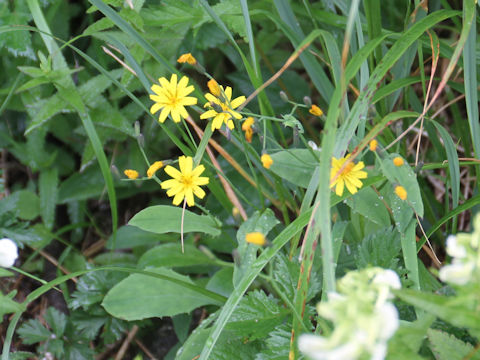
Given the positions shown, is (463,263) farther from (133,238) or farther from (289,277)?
(133,238)

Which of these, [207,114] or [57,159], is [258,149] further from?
[57,159]

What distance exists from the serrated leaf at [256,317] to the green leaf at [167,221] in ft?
0.74

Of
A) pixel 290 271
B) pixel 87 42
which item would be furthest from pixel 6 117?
pixel 290 271

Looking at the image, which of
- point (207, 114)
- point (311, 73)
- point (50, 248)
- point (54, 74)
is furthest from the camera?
point (50, 248)

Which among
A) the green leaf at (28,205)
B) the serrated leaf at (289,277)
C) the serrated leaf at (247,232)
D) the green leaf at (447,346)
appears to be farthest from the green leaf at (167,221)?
the green leaf at (28,205)

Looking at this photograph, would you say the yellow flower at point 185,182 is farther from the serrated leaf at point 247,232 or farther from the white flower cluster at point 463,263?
the white flower cluster at point 463,263

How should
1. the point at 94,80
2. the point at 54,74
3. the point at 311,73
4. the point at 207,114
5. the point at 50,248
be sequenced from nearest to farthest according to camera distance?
the point at 207,114, the point at 311,73, the point at 54,74, the point at 94,80, the point at 50,248

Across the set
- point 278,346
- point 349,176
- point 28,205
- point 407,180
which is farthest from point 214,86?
point 28,205

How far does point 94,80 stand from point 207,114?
686 millimetres

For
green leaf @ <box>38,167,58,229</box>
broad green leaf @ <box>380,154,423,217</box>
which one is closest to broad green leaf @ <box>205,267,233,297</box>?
broad green leaf @ <box>380,154,423,217</box>

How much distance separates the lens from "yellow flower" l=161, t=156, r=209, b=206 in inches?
47.1

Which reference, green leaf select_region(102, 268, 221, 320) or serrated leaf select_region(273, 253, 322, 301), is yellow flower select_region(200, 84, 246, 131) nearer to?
serrated leaf select_region(273, 253, 322, 301)

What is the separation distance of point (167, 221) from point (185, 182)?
181mm

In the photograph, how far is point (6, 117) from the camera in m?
2.02
